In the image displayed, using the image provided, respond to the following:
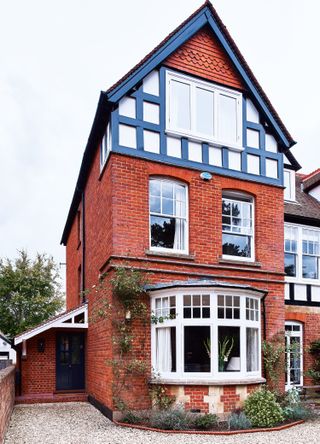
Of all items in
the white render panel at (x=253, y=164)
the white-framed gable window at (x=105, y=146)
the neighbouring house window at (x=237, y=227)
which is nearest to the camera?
the white-framed gable window at (x=105, y=146)

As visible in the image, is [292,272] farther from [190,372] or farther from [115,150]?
[115,150]

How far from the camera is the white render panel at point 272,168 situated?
48.8 ft

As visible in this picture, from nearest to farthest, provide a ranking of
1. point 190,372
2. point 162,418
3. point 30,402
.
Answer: point 162,418, point 190,372, point 30,402

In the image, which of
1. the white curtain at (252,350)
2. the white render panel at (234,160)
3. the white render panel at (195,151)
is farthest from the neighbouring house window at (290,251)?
the white render panel at (195,151)

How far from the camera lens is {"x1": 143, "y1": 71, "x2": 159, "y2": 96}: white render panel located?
13.1 meters

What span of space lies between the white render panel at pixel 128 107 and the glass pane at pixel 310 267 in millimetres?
8679

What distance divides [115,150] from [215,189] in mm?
3195

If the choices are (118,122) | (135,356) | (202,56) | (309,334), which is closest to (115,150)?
(118,122)

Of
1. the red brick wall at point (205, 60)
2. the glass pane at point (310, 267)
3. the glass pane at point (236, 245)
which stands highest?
the red brick wall at point (205, 60)

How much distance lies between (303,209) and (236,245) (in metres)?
5.20

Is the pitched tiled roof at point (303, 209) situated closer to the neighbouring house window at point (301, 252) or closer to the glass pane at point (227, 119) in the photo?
the neighbouring house window at point (301, 252)

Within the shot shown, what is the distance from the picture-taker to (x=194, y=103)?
1373cm

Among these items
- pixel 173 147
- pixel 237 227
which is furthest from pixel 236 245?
pixel 173 147

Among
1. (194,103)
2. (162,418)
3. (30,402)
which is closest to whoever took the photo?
(162,418)
